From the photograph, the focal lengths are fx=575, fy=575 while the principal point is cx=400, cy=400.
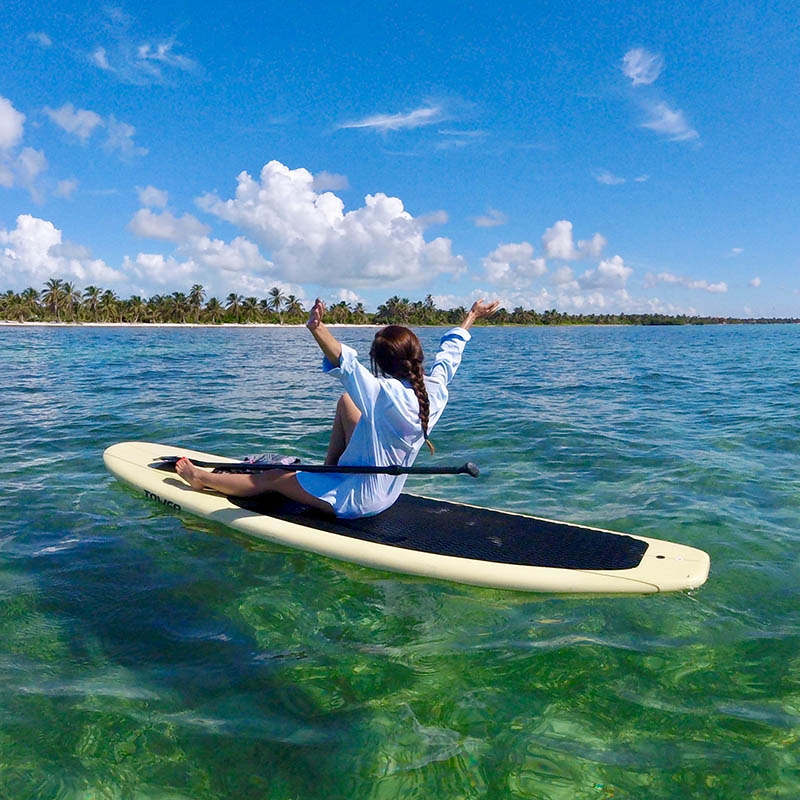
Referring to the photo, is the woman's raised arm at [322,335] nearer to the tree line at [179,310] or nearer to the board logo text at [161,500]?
the board logo text at [161,500]

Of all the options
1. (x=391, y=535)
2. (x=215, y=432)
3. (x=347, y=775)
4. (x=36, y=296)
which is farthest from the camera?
(x=36, y=296)

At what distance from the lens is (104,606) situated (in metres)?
4.20

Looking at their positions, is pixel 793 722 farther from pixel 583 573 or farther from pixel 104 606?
pixel 104 606

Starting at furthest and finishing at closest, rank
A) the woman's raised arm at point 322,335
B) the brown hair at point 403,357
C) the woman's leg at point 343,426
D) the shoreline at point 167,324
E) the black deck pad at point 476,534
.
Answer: the shoreline at point 167,324 < the woman's leg at point 343,426 < the black deck pad at point 476,534 < the brown hair at point 403,357 < the woman's raised arm at point 322,335

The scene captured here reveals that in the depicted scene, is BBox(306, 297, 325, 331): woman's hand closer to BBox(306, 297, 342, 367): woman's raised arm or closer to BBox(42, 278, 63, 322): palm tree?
BBox(306, 297, 342, 367): woman's raised arm

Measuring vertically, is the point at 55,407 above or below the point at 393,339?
below

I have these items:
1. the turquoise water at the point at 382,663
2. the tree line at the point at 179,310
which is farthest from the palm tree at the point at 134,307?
the turquoise water at the point at 382,663

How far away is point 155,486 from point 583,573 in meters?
4.64

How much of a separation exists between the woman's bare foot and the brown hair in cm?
286

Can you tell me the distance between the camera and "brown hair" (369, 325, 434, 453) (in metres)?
4.16

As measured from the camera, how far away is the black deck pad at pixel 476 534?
449 cm

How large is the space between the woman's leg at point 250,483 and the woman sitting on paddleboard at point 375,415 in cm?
1

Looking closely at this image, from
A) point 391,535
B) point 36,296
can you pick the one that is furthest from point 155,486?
point 36,296

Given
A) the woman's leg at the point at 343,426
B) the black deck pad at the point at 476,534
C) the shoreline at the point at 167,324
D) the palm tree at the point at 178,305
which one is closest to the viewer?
the black deck pad at the point at 476,534
